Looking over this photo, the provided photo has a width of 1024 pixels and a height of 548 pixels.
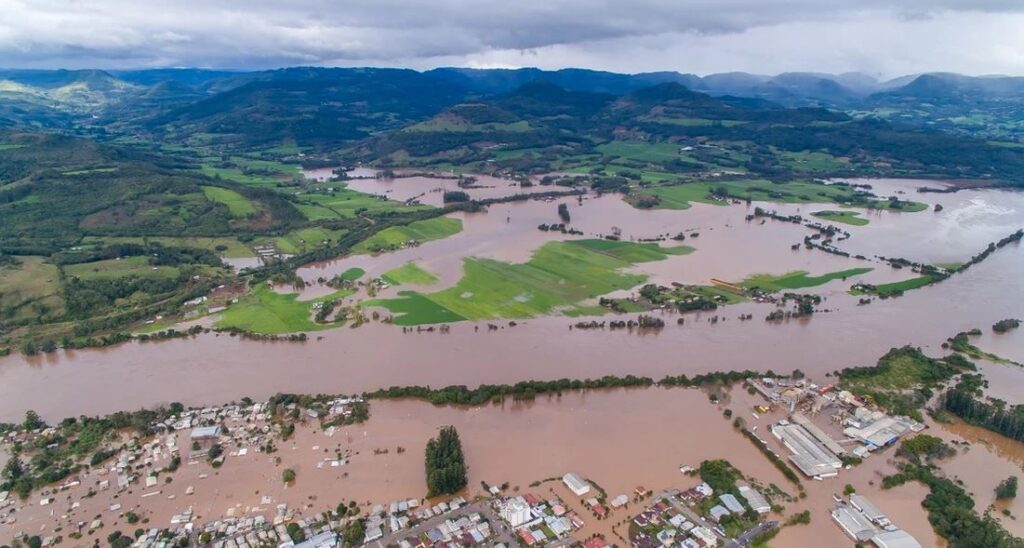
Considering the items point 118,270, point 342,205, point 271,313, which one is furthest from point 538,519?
point 342,205

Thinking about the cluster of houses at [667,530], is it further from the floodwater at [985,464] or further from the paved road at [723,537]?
the floodwater at [985,464]

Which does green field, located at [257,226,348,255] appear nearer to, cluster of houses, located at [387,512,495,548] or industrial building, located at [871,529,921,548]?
cluster of houses, located at [387,512,495,548]

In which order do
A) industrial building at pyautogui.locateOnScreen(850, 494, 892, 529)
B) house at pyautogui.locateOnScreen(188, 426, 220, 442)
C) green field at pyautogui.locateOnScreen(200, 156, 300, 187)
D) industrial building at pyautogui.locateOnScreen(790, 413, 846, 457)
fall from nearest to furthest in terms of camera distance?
1. industrial building at pyautogui.locateOnScreen(850, 494, 892, 529)
2. industrial building at pyautogui.locateOnScreen(790, 413, 846, 457)
3. house at pyautogui.locateOnScreen(188, 426, 220, 442)
4. green field at pyautogui.locateOnScreen(200, 156, 300, 187)

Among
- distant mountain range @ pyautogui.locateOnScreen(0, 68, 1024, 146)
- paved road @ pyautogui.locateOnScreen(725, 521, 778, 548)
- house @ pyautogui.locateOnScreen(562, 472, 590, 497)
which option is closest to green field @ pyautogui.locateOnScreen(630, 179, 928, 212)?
house @ pyautogui.locateOnScreen(562, 472, 590, 497)

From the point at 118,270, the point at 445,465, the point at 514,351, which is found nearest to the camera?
the point at 445,465

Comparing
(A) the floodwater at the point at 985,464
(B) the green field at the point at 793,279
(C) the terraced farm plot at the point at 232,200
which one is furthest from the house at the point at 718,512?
(C) the terraced farm plot at the point at 232,200

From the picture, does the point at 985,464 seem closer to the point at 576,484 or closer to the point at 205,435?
the point at 576,484

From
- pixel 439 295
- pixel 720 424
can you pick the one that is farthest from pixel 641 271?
pixel 720 424
